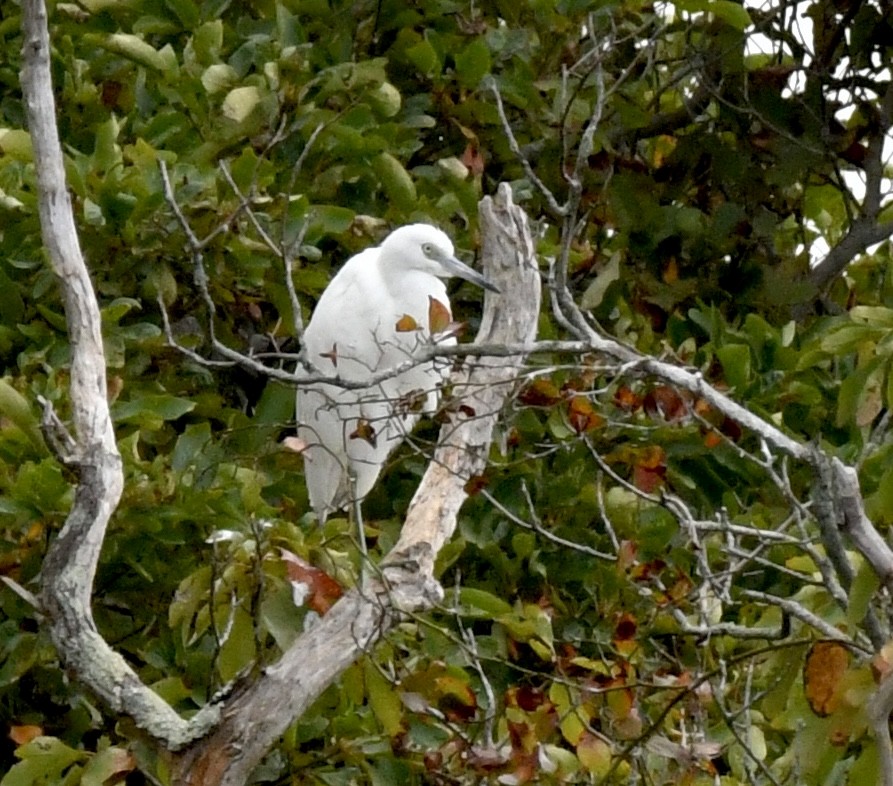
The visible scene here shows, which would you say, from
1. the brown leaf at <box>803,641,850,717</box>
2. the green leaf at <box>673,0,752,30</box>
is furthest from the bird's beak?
the brown leaf at <box>803,641,850,717</box>

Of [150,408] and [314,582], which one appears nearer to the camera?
[314,582]

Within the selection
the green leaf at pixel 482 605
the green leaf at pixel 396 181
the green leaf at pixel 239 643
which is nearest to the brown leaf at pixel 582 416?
the green leaf at pixel 482 605

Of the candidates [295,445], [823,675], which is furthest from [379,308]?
[823,675]

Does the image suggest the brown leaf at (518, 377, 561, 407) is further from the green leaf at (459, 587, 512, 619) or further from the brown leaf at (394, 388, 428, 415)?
the green leaf at (459, 587, 512, 619)

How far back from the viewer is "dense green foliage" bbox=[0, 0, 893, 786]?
7.95ft

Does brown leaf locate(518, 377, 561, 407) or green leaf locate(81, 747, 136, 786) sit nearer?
green leaf locate(81, 747, 136, 786)

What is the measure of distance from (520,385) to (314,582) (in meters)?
0.42

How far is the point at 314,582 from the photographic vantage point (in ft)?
7.58

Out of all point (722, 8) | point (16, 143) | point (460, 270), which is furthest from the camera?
point (722, 8)

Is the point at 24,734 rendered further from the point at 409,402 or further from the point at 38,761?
the point at 409,402

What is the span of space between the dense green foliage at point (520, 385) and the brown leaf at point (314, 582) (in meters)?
0.05

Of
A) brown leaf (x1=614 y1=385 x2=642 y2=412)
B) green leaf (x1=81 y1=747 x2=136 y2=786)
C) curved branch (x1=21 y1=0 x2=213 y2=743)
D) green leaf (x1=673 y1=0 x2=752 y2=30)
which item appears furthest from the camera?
green leaf (x1=673 y1=0 x2=752 y2=30)

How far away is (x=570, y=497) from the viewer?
3365 millimetres

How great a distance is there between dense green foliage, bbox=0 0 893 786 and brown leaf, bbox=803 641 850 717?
4 centimetres
